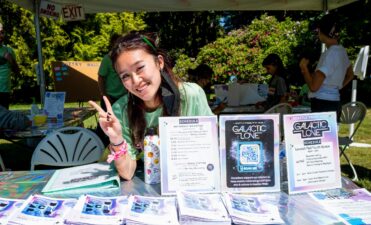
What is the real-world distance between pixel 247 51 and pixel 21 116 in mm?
9945

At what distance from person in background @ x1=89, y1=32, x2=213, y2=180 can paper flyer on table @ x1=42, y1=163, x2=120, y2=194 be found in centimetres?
8

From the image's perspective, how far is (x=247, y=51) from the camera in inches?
487

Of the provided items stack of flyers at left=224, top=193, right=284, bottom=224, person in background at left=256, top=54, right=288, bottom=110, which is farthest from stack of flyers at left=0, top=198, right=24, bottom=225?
person in background at left=256, top=54, right=288, bottom=110

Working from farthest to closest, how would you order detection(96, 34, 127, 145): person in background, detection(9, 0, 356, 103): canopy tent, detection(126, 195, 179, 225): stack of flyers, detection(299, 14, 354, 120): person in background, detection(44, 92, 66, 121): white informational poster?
detection(9, 0, 356, 103): canopy tent
detection(96, 34, 127, 145): person in background
detection(44, 92, 66, 121): white informational poster
detection(299, 14, 354, 120): person in background
detection(126, 195, 179, 225): stack of flyers

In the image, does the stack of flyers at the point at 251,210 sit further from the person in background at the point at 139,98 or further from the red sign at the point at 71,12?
the red sign at the point at 71,12

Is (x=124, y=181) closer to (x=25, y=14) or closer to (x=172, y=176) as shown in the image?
(x=172, y=176)

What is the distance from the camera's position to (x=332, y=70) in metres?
3.29

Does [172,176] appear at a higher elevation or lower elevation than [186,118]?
lower

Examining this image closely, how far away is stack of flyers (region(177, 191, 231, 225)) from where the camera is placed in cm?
116

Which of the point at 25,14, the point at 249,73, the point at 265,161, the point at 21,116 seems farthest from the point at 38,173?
the point at 25,14

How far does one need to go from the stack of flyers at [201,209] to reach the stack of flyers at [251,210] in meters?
0.03

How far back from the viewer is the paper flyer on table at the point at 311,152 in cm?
142

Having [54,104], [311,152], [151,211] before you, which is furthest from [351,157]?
[151,211]

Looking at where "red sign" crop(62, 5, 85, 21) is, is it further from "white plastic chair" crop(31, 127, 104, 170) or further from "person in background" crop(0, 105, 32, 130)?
"white plastic chair" crop(31, 127, 104, 170)
